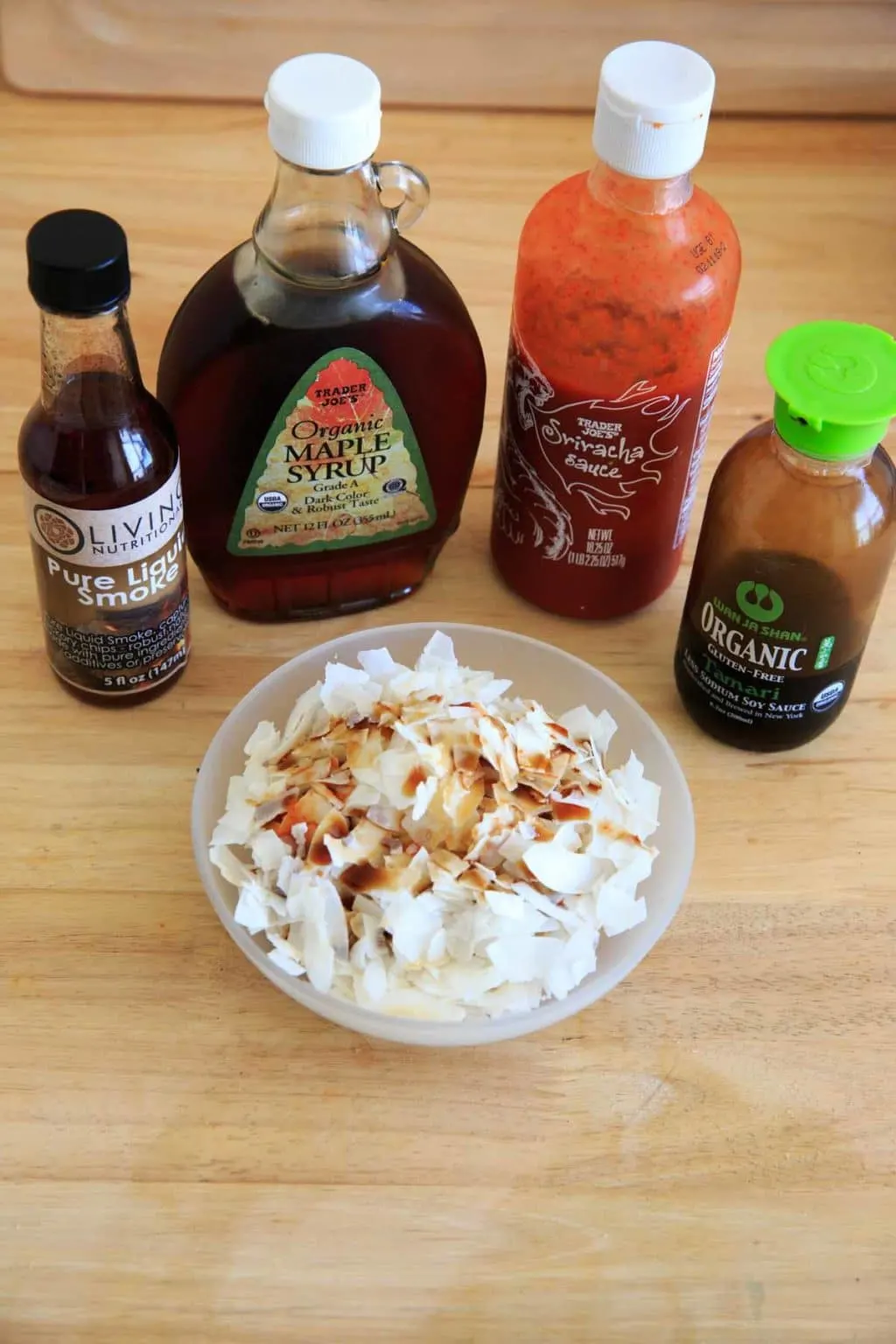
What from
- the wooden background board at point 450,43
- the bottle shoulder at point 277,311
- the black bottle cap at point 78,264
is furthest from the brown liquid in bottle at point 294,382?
the wooden background board at point 450,43

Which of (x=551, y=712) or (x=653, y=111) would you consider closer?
(x=653, y=111)

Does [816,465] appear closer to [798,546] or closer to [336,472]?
[798,546]

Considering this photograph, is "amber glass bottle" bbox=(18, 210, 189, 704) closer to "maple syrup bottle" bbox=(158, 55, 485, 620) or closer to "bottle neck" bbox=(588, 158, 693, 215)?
"maple syrup bottle" bbox=(158, 55, 485, 620)

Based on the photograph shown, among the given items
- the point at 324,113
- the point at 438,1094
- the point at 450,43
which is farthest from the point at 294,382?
the point at 450,43

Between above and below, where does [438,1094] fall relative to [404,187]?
below

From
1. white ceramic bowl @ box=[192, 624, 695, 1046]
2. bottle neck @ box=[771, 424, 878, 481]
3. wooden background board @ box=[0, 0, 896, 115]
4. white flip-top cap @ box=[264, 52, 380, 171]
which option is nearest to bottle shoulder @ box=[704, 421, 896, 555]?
bottle neck @ box=[771, 424, 878, 481]

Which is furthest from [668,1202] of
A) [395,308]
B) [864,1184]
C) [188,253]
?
[188,253]

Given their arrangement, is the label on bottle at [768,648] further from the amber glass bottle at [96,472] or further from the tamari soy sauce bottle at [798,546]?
the amber glass bottle at [96,472]
